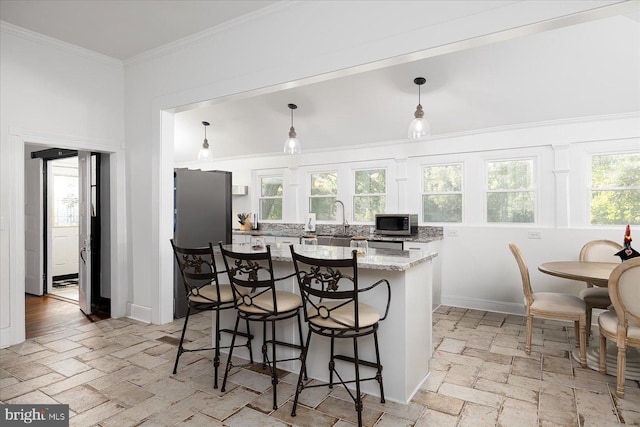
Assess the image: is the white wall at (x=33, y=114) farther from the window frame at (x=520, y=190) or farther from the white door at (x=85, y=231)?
the window frame at (x=520, y=190)

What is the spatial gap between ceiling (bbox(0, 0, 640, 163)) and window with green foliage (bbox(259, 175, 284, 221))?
1.52 meters

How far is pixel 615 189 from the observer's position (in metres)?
4.10

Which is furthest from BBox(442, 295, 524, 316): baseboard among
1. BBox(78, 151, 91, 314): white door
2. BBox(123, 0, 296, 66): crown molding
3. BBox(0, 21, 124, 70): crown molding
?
BBox(0, 21, 124, 70): crown molding

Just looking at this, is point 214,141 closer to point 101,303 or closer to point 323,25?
point 101,303

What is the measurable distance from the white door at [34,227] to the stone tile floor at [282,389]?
2269mm

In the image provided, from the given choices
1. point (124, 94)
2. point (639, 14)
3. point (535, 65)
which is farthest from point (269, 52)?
point (639, 14)

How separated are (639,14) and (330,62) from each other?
2259 millimetres

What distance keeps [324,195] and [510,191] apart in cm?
278

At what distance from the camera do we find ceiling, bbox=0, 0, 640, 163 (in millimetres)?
3227

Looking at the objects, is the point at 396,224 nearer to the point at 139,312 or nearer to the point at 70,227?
the point at 139,312

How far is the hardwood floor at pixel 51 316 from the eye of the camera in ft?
12.8

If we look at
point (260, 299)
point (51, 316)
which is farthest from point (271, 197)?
point (260, 299)

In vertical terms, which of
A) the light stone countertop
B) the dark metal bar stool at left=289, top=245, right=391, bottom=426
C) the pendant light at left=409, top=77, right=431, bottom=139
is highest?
the pendant light at left=409, top=77, right=431, bottom=139

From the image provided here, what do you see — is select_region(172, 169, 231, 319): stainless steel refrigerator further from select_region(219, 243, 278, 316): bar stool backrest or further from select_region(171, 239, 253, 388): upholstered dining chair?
select_region(219, 243, 278, 316): bar stool backrest
